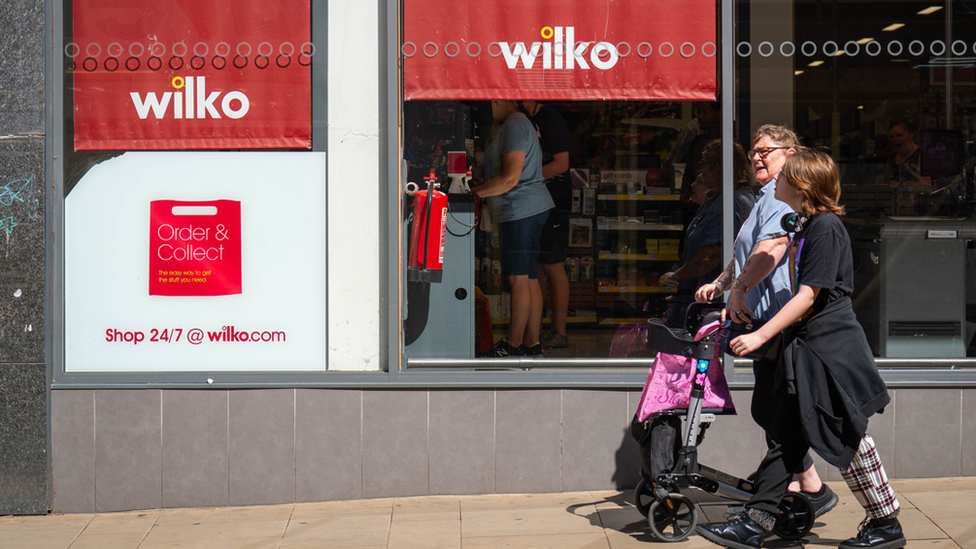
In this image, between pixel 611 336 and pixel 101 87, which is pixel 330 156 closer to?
pixel 101 87

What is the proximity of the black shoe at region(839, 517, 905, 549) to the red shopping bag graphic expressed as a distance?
11.4ft

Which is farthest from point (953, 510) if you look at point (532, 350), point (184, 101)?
point (184, 101)

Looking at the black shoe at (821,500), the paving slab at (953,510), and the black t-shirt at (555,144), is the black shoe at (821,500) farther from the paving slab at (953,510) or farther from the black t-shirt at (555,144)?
the black t-shirt at (555,144)

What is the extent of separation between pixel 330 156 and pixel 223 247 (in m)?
0.78

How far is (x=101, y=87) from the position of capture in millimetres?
5082

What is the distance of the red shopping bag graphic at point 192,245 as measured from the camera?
16.8 feet

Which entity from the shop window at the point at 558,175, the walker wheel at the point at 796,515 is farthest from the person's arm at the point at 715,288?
the walker wheel at the point at 796,515

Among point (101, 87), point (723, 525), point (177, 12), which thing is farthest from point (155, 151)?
point (723, 525)

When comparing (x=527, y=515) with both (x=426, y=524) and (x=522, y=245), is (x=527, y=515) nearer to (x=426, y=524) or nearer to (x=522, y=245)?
(x=426, y=524)

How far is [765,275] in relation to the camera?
4.12 metres

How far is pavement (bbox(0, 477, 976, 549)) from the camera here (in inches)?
175

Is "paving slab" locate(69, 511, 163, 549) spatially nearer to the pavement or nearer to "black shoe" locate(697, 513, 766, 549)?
the pavement

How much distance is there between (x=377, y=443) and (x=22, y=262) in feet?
7.09

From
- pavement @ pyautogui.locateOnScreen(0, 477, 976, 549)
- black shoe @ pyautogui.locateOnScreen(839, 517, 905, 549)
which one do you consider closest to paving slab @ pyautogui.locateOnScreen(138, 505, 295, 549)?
pavement @ pyautogui.locateOnScreen(0, 477, 976, 549)
